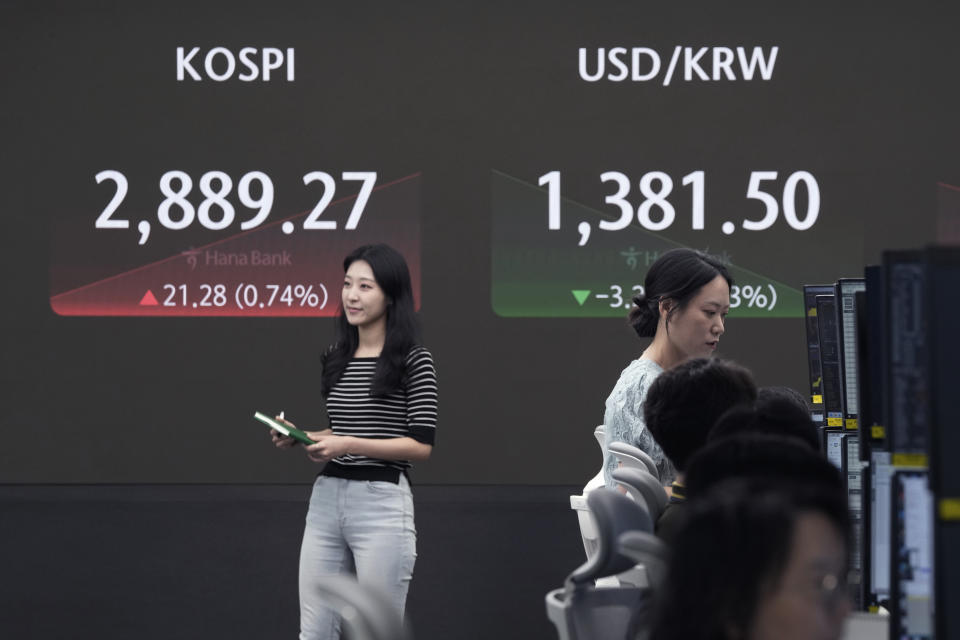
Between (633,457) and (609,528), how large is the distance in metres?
0.81

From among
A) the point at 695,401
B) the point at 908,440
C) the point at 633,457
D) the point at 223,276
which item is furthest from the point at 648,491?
the point at 223,276

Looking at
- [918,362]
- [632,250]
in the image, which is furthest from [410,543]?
[632,250]

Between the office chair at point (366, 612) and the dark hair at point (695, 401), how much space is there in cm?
93

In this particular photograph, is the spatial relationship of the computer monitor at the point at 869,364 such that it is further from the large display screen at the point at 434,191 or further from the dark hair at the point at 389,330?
the large display screen at the point at 434,191

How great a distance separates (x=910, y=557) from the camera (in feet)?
4.44

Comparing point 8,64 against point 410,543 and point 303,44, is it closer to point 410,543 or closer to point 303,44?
point 303,44

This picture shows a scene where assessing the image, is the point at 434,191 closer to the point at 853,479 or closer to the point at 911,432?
the point at 853,479

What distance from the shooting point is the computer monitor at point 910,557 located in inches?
52.2

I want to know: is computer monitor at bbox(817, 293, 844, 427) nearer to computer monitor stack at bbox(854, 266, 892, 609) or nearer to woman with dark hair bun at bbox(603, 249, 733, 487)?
woman with dark hair bun at bbox(603, 249, 733, 487)

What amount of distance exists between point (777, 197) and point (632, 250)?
0.68 m

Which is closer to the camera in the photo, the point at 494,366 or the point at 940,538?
the point at 940,538

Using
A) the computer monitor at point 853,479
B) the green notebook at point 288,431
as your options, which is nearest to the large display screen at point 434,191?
the green notebook at point 288,431

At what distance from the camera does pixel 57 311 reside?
4703 mm

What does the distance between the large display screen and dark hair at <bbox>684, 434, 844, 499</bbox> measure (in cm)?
343
